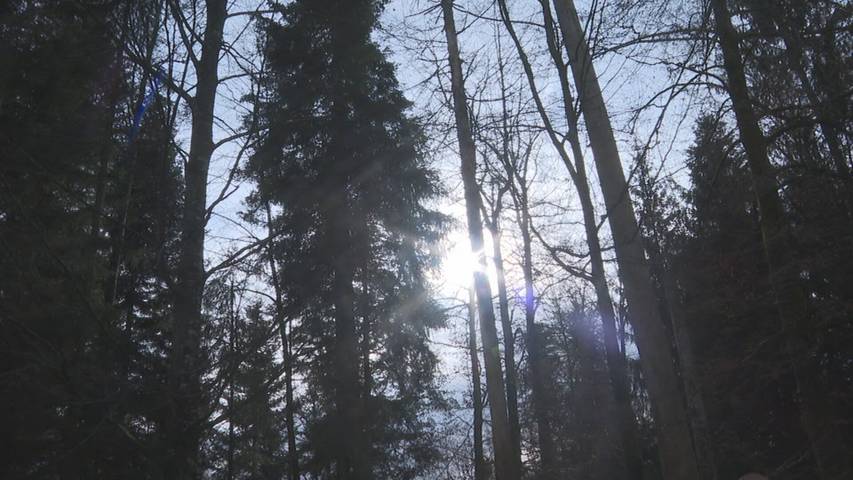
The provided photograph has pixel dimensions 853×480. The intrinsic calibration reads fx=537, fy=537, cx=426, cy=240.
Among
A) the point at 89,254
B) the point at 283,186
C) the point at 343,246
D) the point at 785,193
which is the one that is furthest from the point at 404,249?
the point at 785,193

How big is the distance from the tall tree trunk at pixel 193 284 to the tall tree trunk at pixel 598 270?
140 inches

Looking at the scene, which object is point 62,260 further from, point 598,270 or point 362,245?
point 362,245

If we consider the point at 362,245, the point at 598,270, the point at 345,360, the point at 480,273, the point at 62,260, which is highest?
the point at 362,245

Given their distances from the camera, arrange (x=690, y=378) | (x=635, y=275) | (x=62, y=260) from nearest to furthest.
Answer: (x=62, y=260) < (x=635, y=275) < (x=690, y=378)

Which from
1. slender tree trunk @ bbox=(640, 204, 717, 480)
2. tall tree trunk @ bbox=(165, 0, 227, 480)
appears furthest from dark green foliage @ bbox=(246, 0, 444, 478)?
slender tree trunk @ bbox=(640, 204, 717, 480)

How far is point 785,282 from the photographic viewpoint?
19.3ft

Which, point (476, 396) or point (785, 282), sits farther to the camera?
point (476, 396)

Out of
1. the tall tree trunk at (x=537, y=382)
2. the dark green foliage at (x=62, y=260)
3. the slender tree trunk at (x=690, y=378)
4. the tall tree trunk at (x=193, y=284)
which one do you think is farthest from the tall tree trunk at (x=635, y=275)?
the tall tree trunk at (x=537, y=382)

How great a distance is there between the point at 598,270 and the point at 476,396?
39.3ft

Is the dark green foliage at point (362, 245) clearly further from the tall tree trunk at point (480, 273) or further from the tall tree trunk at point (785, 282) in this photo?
the tall tree trunk at point (785, 282)

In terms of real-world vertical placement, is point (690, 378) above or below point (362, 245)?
below

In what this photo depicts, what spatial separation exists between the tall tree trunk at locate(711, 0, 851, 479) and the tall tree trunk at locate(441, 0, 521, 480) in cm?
362

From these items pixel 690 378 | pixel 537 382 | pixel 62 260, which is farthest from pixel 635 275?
pixel 537 382

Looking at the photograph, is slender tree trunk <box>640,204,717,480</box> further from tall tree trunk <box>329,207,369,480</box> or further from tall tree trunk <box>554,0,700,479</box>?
tall tree trunk <box>329,207,369,480</box>
